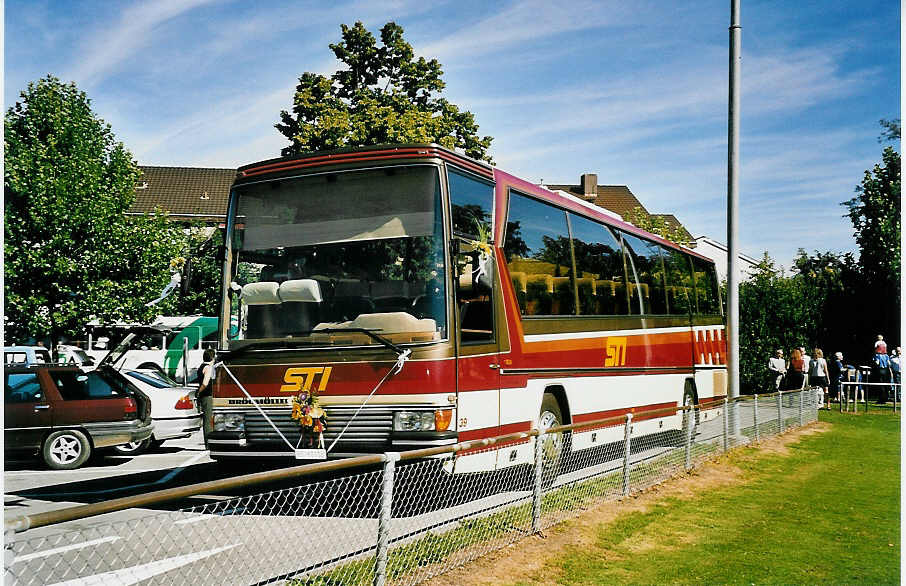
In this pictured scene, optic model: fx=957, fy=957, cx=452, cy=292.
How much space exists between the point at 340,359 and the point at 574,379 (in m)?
4.03

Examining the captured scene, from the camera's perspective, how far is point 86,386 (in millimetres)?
14469

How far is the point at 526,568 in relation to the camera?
7000mm

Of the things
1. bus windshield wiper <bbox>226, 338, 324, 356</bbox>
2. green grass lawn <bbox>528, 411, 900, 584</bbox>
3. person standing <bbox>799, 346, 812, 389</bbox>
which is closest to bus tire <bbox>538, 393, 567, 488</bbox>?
green grass lawn <bbox>528, 411, 900, 584</bbox>

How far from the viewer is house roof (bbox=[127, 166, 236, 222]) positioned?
219 feet

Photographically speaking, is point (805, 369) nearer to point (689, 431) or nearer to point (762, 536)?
point (689, 431)

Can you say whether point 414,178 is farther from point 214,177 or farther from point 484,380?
point 214,177

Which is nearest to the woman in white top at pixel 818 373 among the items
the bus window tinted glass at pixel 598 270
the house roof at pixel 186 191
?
the bus window tinted glass at pixel 598 270

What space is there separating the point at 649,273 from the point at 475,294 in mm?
6899

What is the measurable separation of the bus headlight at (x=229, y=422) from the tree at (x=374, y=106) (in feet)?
64.0

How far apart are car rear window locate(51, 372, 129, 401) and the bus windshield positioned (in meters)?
5.62

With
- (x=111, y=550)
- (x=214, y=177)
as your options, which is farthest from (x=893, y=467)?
(x=214, y=177)

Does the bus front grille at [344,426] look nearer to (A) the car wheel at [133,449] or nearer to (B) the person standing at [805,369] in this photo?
(A) the car wheel at [133,449]

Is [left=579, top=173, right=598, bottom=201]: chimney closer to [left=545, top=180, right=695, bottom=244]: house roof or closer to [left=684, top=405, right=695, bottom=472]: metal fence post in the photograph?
[left=545, top=180, right=695, bottom=244]: house roof

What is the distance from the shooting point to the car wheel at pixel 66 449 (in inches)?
554
